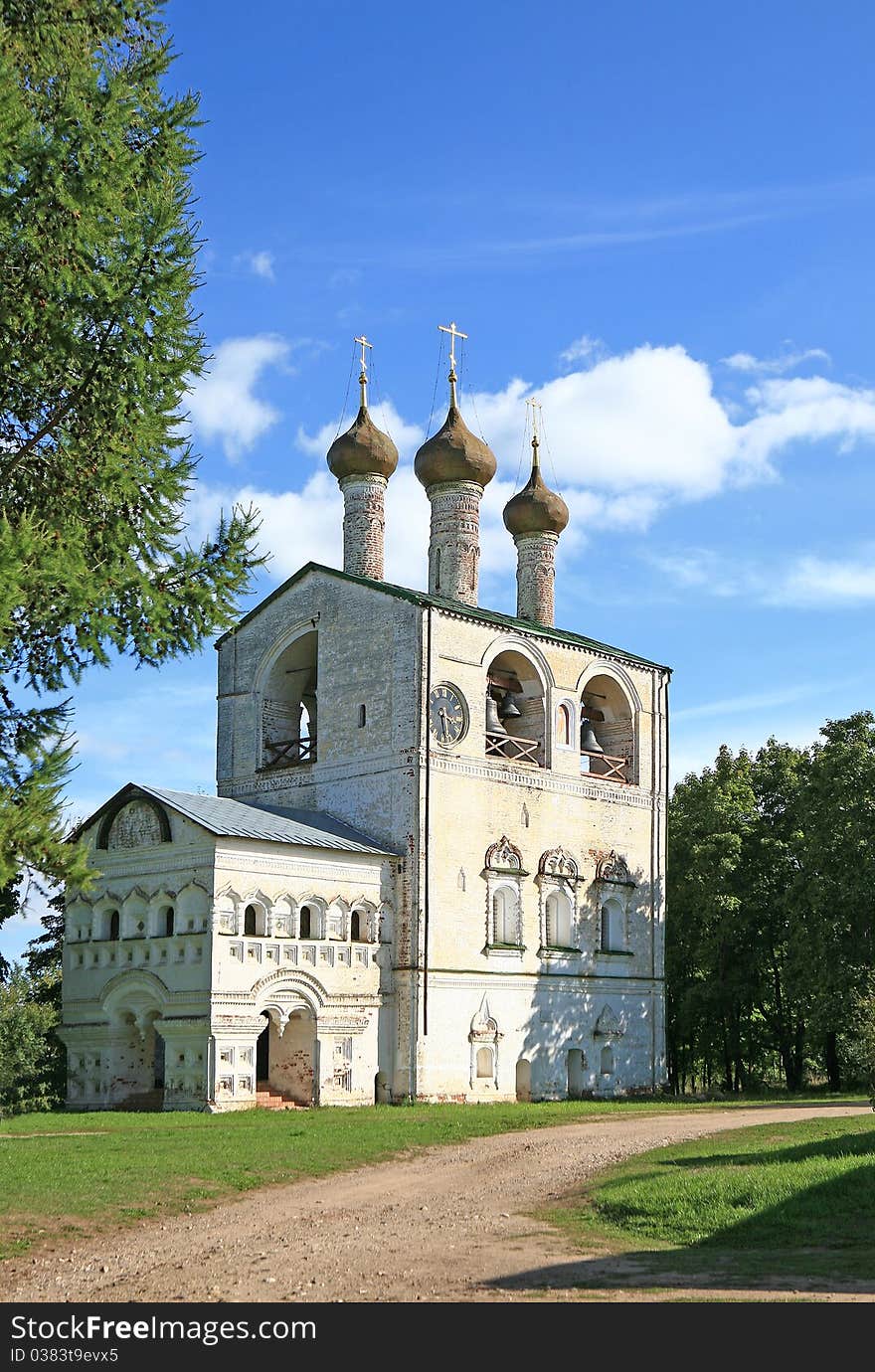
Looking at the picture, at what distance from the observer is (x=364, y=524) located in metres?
31.0

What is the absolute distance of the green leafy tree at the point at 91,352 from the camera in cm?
1148

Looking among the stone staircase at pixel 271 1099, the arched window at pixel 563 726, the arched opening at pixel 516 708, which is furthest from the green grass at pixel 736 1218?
the arched window at pixel 563 726

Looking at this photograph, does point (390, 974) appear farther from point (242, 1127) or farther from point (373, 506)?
point (373, 506)

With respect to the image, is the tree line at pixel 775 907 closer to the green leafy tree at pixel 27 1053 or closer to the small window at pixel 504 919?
the small window at pixel 504 919

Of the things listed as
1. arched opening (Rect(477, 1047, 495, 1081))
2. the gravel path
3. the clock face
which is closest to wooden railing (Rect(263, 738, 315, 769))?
the clock face

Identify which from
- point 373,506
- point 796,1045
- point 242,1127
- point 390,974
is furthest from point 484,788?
point 796,1045

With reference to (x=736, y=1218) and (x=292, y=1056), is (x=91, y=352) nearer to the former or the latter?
(x=736, y=1218)

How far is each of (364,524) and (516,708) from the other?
5.11 meters

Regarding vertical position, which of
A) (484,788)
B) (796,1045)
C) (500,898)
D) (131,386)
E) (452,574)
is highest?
(452,574)

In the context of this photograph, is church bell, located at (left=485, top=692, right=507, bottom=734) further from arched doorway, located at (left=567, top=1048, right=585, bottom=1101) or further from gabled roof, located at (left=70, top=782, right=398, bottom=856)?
arched doorway, located at (left=567, top=1048, right=585, bottom=1101)

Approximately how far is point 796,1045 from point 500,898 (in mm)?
10924

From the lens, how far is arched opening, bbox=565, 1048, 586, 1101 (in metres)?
29.2

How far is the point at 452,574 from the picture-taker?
30969 millimetres
